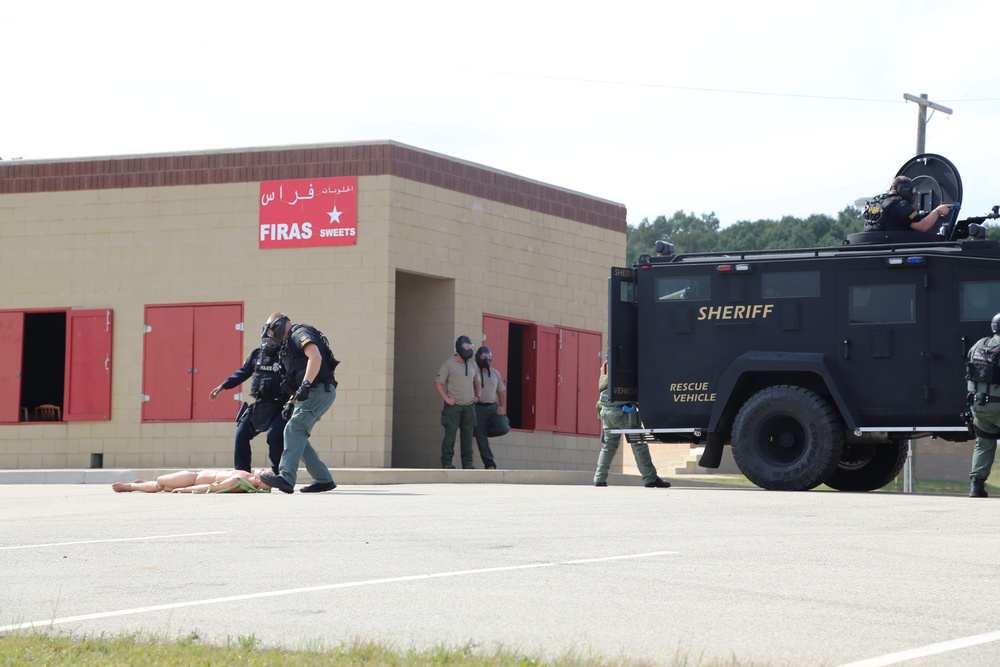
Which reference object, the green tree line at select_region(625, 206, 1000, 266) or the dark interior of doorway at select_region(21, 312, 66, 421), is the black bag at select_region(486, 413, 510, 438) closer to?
the dark interior of doorway at select_region(21, 312, 66, 421)

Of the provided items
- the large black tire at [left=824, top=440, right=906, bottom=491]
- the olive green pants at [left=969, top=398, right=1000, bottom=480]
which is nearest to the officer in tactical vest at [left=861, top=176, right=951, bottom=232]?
the large black tire at [left=824, top=440, right=906, bottom=491]

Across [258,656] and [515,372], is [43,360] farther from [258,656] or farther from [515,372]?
[258,656]

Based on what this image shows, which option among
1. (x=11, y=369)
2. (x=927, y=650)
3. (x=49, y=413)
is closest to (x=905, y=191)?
(x=927, y=650)

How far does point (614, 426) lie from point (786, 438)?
243cm

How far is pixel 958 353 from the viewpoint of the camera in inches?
622

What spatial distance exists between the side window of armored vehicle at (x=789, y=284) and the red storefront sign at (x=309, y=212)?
8.56 metres

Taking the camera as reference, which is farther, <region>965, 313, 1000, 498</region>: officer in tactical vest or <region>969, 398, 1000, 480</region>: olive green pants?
<region>969, 398, 1000, 480</region>: olive green pants

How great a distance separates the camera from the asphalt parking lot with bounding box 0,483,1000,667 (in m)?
6.22

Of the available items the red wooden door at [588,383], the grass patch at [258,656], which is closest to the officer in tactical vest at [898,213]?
the red wooden door at [588,383]

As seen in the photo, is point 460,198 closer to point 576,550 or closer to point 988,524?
point 988,524

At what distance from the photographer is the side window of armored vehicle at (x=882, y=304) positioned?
16.0 metres

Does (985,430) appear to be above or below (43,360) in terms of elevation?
below

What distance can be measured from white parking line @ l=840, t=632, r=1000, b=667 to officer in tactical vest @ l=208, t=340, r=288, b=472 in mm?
10707

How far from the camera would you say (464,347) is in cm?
2291
